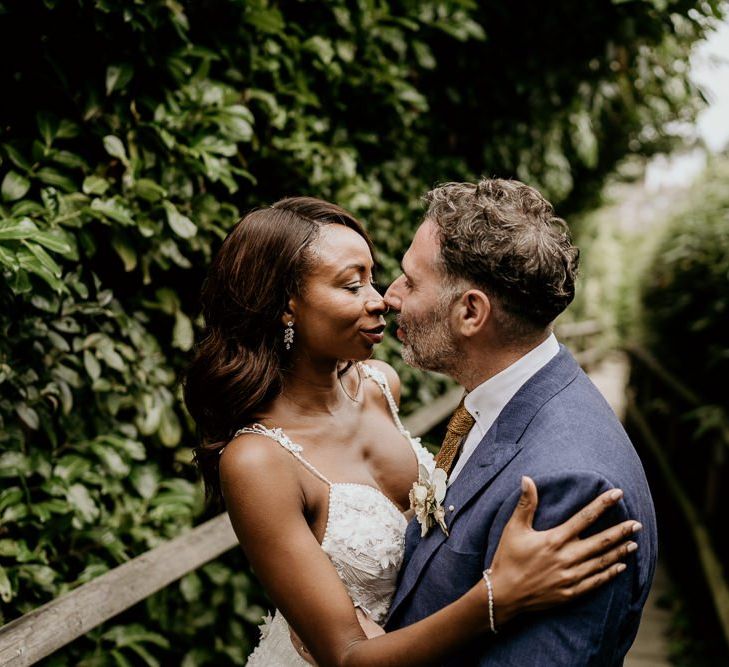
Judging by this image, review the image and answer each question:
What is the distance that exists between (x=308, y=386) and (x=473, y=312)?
2.33 feet

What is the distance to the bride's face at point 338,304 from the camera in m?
2.15

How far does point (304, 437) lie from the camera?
7.25ft

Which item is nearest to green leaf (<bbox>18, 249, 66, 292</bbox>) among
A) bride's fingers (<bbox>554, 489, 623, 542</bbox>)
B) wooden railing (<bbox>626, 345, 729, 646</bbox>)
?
bride's fingers (<bbox>554, 489, 623, 542</bbox>)

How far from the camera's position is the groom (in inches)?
59.5

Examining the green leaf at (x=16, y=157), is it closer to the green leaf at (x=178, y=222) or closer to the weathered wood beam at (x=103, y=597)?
the green leaf at (x=178, y=222)

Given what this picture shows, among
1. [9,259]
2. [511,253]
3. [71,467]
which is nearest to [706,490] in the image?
[511,253]

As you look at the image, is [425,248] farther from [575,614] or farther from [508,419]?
[575,614]

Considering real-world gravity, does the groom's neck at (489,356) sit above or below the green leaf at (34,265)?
below

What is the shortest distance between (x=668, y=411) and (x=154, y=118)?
7735 mm

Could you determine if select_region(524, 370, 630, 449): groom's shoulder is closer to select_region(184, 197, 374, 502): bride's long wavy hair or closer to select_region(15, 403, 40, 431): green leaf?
select_region(184, 197, 374, 502): bride's long wavy hair

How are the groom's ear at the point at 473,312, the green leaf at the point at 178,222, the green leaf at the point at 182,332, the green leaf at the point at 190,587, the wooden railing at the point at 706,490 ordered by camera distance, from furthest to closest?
the wooden railing at the point at 706,490 → the green leaf at the point at 190,587 → the green leaf at the point at 182,332 → the green leaf at the point at 178,222 → the groom's ear at the point at 473,312

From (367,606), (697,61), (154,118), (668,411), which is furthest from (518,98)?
(668,411)

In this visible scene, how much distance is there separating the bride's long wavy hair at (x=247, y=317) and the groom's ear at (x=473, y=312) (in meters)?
0.54

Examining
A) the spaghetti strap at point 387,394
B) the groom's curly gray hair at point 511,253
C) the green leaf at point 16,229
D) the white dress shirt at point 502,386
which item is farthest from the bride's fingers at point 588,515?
the green leaf at point 16,229
